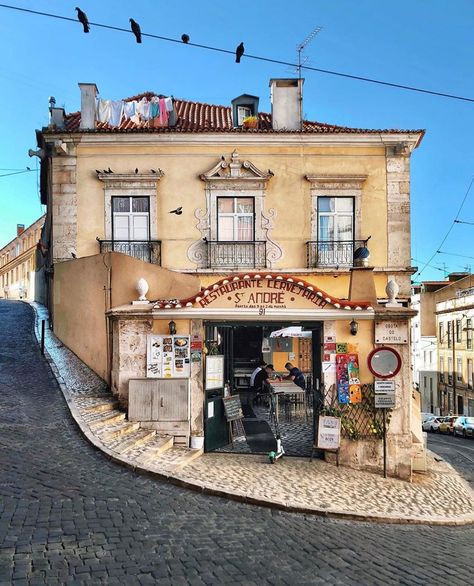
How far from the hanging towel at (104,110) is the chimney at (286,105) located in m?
5.83

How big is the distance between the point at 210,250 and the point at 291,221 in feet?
9.65

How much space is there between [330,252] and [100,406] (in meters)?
10.6

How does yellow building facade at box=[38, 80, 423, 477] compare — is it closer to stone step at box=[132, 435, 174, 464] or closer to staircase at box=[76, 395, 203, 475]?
staircase at box=[76, 395, 203, 475]

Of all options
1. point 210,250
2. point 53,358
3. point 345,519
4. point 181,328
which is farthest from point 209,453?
point 210,250

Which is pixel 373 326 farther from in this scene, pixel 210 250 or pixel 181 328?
pixel 210 250

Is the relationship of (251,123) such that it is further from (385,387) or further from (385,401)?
(385,401)

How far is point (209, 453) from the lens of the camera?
31.7ft

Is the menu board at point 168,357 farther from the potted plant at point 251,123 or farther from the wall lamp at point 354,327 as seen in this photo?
the potted plant at point 251,123

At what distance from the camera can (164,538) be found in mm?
5176

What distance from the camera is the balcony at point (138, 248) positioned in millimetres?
17875

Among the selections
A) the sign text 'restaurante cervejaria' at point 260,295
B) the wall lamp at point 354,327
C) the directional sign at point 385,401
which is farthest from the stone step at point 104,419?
the directional sign at point 385,401

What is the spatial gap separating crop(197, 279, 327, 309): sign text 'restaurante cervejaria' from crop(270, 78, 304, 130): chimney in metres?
10.5

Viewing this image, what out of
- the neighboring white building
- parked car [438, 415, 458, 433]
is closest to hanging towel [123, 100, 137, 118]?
parked car [438, 415, 458, 433]

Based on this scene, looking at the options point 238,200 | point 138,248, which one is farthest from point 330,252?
point 138,248
